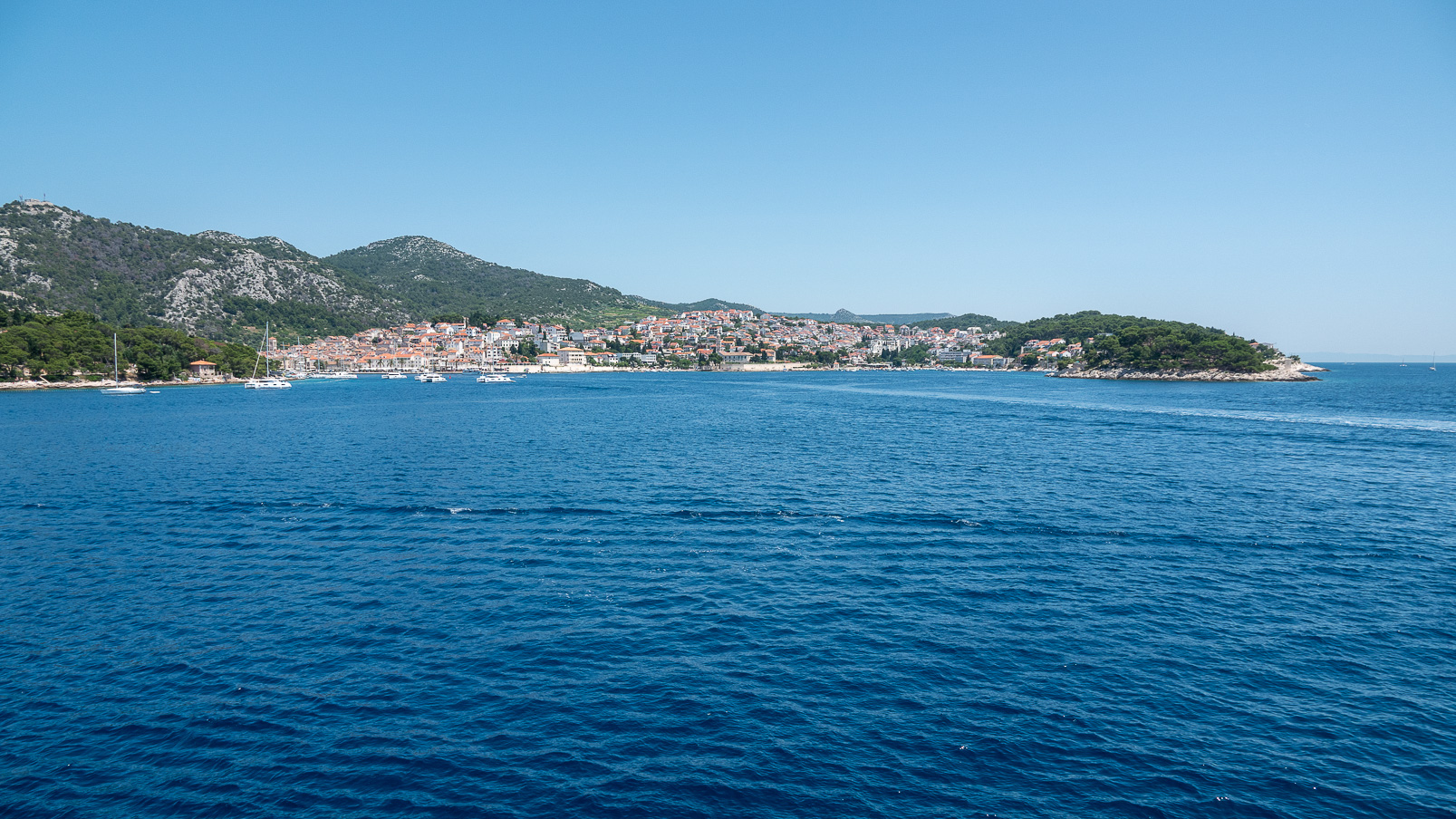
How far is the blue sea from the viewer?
999 cm

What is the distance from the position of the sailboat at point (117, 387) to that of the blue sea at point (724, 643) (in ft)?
241

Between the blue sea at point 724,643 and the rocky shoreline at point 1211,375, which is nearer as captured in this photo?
the blue sea at point 724,643

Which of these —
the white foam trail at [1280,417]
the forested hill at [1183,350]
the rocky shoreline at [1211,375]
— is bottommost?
the white foam trail at [1280,417]

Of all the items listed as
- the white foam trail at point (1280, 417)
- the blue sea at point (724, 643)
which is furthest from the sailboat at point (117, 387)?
the white foam trail at point (1280, 417)

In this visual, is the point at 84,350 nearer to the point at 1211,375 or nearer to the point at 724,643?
the point at 724,643

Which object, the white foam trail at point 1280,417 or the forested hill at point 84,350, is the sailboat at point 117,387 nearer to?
the forested hill at point 84,350

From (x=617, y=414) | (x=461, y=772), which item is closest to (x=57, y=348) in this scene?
(x=617, y=414)

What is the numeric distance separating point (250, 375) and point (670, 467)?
132 meters

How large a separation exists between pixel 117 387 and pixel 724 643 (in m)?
116

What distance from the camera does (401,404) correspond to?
81125mm

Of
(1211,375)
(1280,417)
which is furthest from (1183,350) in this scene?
(1280,417)

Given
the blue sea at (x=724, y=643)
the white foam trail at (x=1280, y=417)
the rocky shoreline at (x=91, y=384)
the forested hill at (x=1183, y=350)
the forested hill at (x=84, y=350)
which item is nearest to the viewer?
the blue sea at (x=724, y=643)

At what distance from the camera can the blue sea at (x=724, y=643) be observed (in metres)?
9.99

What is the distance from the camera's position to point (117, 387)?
93.7m
